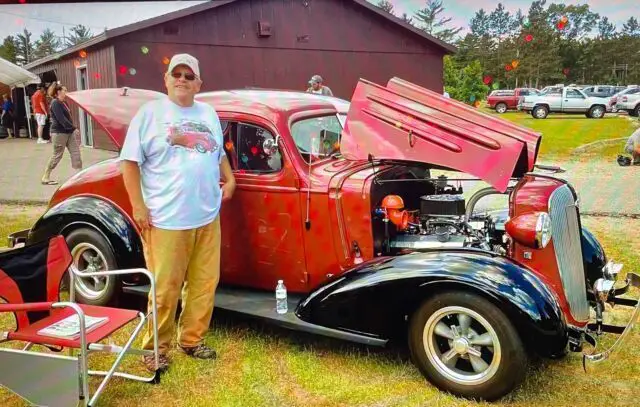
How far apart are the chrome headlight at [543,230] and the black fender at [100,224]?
9.20ft

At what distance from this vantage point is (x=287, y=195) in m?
3.91

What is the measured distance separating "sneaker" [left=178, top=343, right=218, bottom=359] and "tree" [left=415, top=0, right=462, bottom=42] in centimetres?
2741

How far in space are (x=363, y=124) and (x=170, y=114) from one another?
48.4 inches

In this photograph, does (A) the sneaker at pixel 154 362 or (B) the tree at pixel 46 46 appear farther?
(B) the tree at pixel 46 46

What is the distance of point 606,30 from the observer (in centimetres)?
2672

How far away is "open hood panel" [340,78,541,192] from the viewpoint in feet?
11.3

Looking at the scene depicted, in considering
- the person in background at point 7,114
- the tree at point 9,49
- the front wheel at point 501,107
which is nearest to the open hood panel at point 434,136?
the person in background at point 7,114

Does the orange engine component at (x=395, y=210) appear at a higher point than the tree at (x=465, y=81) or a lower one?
lower

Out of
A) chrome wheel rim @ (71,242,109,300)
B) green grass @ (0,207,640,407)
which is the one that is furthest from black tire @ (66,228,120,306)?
green grass @ (0,207,640,407)

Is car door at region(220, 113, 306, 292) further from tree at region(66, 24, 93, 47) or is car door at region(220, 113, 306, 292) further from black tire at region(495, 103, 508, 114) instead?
black tire at region(495, 103, 508, 114)

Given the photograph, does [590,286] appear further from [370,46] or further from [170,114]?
[370,46]

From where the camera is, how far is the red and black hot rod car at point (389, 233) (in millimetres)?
3111

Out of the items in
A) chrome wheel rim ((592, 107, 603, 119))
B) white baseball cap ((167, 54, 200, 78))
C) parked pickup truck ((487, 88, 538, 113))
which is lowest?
chrome wheel rim ((592, 107, 603, 119))

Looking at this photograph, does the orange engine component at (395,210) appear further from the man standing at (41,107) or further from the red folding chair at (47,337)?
the man standing at (41,107)
